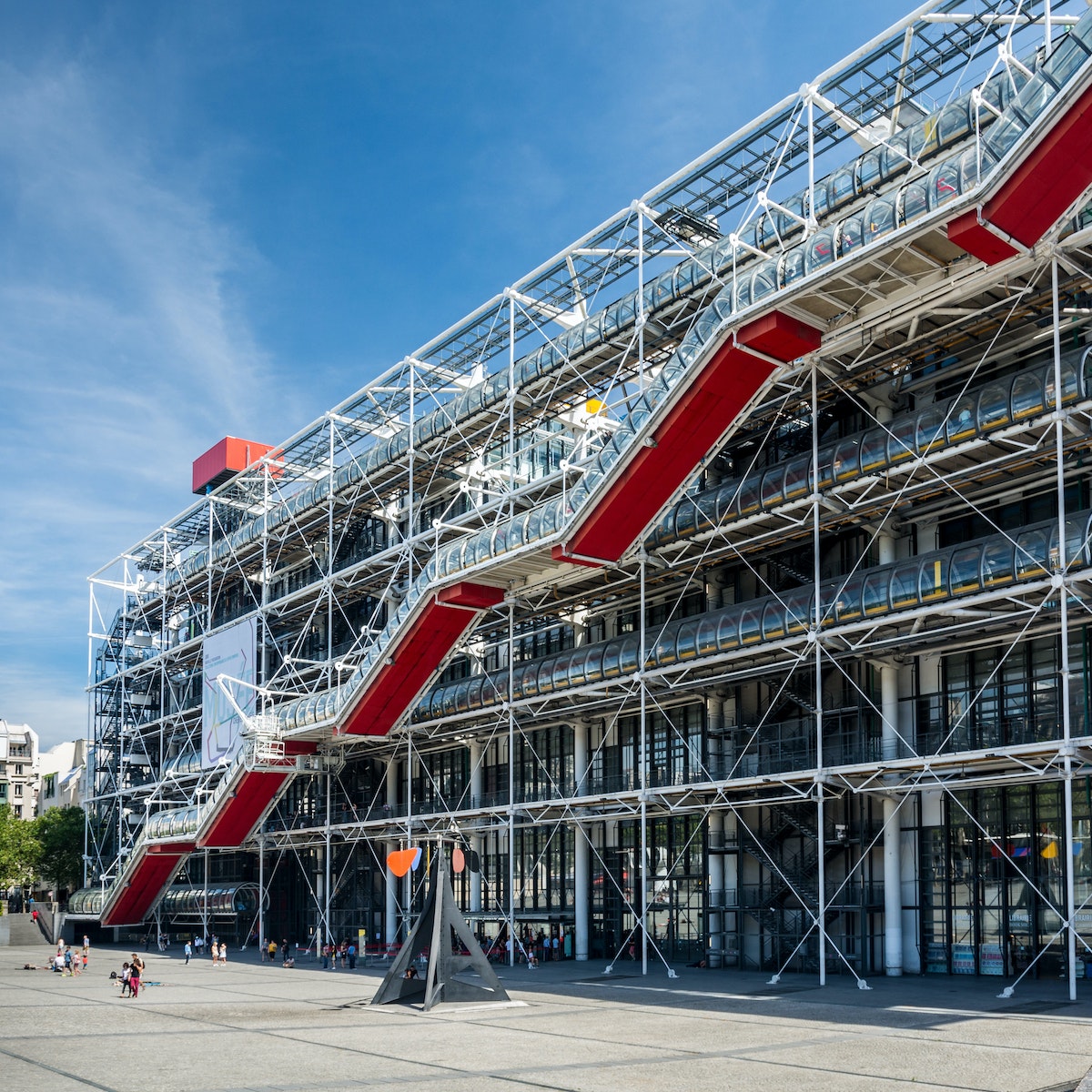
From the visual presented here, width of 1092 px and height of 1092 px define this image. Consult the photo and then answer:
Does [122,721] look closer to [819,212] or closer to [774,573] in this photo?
[774,573]

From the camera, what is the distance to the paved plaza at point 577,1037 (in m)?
13.7

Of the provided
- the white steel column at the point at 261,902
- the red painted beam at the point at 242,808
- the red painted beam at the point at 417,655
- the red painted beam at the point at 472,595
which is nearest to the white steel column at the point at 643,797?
the red painted beam at the point at 472,595

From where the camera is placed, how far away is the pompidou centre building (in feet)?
72.0

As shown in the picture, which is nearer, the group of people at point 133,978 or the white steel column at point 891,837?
the white steel column at point 891,837

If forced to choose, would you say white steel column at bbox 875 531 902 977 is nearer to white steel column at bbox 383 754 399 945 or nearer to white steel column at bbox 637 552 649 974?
white steel column at bbox 637 552 649 974

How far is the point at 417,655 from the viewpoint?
34.0 metres

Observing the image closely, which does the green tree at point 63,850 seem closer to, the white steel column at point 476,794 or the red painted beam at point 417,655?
the white steel column at point 476,794

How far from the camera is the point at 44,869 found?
208 feet

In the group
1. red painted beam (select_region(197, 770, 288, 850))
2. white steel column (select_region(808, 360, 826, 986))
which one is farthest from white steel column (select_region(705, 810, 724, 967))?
red painted beam (select_region(197, 770, 288, 850))

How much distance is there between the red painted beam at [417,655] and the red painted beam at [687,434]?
15.4 ft

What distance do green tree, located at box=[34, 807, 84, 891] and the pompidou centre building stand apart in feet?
78.1

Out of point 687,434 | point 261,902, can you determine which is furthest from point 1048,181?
point 261,902

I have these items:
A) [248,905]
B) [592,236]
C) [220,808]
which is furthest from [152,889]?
[592,236]

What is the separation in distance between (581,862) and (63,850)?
38.6 m
